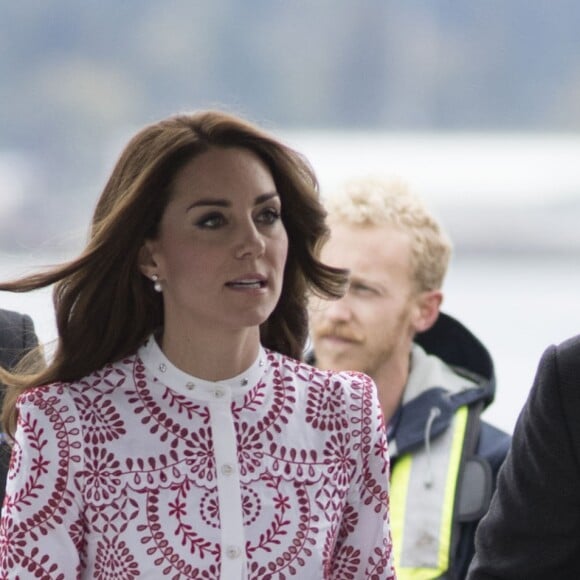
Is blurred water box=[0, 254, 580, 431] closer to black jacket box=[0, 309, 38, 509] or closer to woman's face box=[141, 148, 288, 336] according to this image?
black jacket box=[0, 309, 38, 509]

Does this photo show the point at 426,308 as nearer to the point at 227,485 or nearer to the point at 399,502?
the point at 399,502

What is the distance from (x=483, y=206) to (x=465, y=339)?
2.38m

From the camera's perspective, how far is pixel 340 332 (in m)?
2.37

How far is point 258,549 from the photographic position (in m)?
1.48

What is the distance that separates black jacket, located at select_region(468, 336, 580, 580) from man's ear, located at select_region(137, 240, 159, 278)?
1.36 ft

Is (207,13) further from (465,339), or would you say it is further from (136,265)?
(136,265)

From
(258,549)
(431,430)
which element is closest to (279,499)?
(258,549)

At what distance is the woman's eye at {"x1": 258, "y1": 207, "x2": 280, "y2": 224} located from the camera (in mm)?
1530

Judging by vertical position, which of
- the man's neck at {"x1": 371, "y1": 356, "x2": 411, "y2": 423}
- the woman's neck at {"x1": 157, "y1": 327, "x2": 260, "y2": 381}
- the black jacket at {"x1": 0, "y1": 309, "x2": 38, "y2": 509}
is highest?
the woman's neck at {"x1": 157, "y1": 327, "x2": 260, "y2": 381}

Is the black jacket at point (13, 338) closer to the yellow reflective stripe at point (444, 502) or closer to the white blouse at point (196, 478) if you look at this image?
the white blouse at point (196, 478)

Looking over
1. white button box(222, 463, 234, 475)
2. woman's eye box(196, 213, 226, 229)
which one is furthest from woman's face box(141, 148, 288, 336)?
white button box(222, 463, 234, 475)

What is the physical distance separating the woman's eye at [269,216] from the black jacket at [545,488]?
1.03 ft

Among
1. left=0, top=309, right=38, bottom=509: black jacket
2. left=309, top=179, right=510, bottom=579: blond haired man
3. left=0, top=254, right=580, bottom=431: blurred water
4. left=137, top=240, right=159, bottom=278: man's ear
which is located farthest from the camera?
left=0, top=254, right=580, bottom=431: blurred water

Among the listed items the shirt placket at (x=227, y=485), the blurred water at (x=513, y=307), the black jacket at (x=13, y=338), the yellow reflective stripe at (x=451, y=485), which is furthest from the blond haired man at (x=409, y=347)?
the blurred water at (x=513, y=307)
